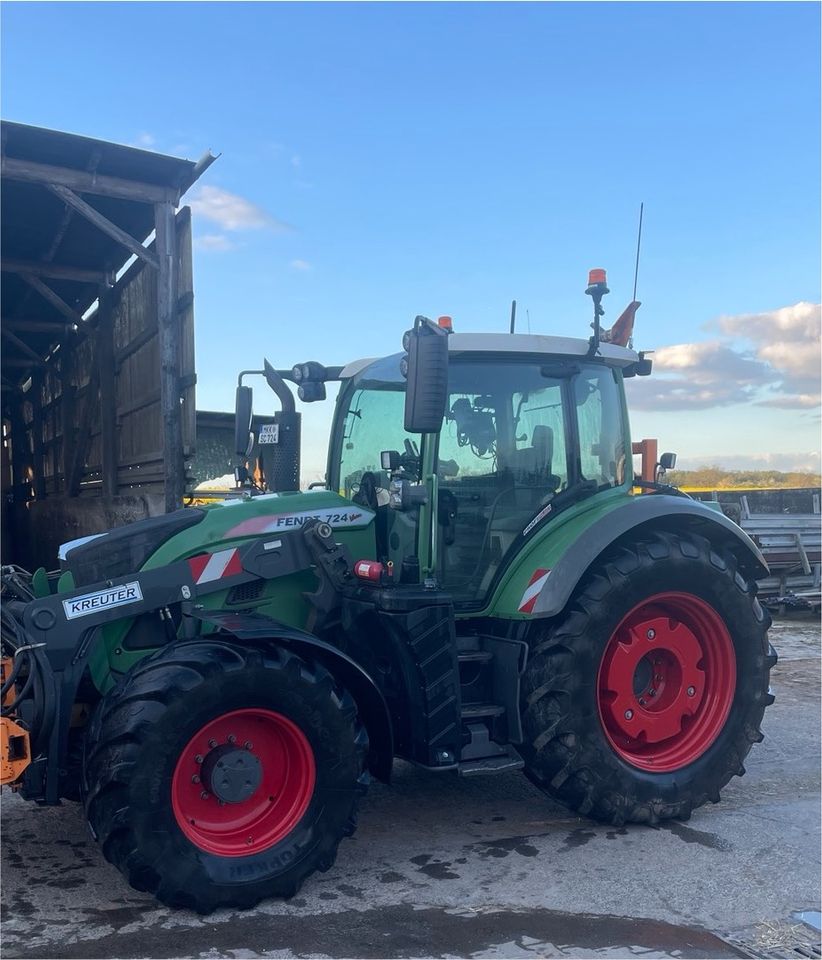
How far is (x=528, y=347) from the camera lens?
454 cm

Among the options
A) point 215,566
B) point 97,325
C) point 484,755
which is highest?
point 97,325

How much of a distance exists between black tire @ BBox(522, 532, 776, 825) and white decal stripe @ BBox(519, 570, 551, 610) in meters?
0.20

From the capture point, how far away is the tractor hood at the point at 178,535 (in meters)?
4.02

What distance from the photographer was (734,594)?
4.71 meters

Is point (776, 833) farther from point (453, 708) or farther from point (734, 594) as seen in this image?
point (453, 708)

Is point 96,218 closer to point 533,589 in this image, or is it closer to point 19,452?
point 533,589

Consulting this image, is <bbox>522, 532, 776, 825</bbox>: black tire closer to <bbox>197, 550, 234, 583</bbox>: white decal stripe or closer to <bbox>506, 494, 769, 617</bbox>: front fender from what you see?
<bbox>506, 494, 769, 617</bbox>: front fender

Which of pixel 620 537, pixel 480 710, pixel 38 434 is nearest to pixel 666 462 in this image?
pixel 620 537

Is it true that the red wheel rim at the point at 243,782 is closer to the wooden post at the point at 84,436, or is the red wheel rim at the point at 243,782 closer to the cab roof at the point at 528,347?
Answer: the cab roof at the point at 528,347

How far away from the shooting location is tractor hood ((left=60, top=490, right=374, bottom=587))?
4.02m

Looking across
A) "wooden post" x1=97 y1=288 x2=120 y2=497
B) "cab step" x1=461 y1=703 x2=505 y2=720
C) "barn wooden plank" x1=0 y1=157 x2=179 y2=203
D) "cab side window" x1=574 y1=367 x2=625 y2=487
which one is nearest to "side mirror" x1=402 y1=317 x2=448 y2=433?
"cab side window" x1=574 y1=367 x2=625 y2=487

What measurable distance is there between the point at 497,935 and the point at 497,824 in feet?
3.75

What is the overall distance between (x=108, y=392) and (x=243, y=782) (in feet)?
26.9

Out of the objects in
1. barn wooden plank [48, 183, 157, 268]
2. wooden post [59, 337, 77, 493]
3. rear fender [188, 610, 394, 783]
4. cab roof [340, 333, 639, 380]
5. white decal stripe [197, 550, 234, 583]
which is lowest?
rear fender [188, 610, 394, 783]
